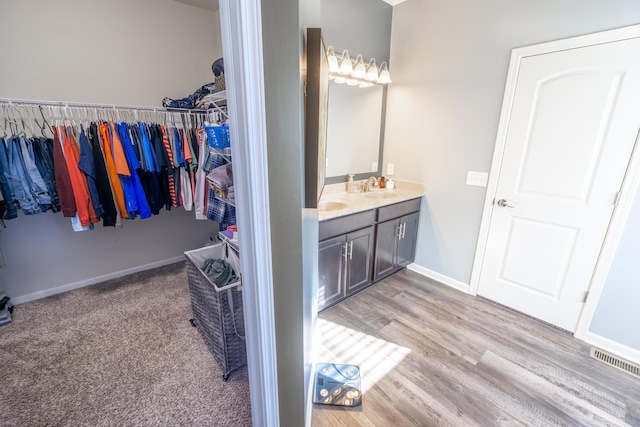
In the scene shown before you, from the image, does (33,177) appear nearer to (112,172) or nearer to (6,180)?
(6,180)

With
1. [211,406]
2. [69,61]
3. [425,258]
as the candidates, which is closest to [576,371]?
[425,258]

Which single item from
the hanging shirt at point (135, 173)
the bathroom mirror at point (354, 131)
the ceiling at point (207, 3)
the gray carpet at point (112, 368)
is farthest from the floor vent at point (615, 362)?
the hanging shirt at point (135, 173)

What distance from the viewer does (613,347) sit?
185 cm

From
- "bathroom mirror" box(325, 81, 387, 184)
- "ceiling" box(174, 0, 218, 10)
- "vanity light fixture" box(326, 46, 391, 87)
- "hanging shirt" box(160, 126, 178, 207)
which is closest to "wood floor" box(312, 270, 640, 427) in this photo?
"bathroom mirror" box(325, 81, 387, 184)

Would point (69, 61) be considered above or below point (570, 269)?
above

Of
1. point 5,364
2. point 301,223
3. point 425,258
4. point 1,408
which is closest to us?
point 301,223

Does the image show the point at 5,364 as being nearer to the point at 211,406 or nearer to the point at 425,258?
the point at 211,406

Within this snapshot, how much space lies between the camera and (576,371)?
1.72m

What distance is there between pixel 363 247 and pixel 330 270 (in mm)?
418

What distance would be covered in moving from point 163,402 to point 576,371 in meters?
2.63

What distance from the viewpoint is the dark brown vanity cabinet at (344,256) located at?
2.05 meters

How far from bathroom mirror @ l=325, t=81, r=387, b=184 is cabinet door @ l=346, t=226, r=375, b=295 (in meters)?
0.71

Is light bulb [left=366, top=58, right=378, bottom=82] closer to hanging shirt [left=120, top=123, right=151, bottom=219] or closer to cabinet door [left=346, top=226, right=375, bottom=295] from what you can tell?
cabinet door [left=346, top=226, right=375, bottom=295]

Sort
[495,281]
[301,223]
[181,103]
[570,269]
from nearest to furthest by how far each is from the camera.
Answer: [301,223], [570,269], [495,281], [181,103]
